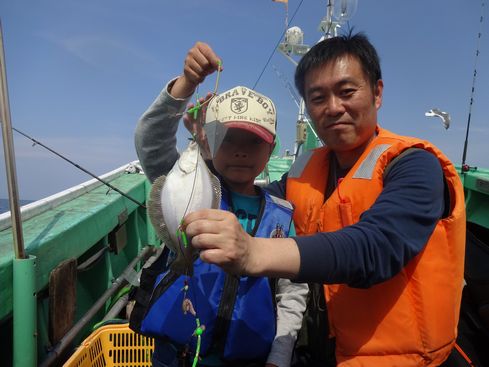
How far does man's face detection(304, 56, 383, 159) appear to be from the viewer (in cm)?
188

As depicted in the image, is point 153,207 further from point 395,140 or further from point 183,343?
point 395,140

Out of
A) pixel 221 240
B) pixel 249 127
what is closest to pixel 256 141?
pixel 249 127

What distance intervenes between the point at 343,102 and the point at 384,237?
90cm

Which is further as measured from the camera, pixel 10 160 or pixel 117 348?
pixel 117 348

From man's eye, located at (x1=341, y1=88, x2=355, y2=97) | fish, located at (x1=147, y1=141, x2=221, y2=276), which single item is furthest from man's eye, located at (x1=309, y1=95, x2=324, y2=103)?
fish, located at (x1=147, y1=141, x2=221, y2=276)

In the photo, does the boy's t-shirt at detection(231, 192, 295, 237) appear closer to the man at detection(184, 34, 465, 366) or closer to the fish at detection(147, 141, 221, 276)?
the man at detection(184, 34, 465, 366)

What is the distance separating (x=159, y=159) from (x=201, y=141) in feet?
1.49

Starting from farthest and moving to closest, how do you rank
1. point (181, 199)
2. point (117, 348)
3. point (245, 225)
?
point (117, 348)
point (245, 225)
point (181, 199)

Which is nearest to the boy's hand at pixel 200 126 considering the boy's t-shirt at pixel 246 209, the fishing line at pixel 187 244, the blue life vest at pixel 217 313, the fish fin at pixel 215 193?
the fishing line at pixel 187 244

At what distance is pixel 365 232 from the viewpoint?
1.24 meters

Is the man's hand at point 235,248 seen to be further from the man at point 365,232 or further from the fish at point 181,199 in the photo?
the fish at point 181,199

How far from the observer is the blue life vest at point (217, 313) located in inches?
67.7

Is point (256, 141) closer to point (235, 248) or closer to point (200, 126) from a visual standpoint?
point (200, 126)

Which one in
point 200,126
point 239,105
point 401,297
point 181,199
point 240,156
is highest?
point 239,105
